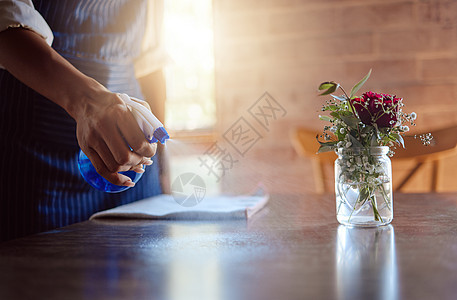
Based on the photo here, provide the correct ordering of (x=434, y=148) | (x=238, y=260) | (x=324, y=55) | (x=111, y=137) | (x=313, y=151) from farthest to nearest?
(x=324, y=55) < (x=313, y=151) < (x=434, y=148) < (x=111, y=137) < (x=238, y=260)

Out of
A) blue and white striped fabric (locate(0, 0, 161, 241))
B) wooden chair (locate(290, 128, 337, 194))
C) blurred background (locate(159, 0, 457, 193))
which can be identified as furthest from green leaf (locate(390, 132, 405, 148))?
blurred background (locate(159, 0, 457, 193))

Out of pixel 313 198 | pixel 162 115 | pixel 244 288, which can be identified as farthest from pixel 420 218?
pixel 162 115

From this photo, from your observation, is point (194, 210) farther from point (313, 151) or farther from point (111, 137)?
point (313, 151)

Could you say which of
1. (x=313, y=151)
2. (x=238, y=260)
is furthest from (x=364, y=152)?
(x=313, y=151)

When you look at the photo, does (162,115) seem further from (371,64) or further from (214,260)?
(371,64)

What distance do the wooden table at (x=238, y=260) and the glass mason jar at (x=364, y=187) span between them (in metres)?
0.03

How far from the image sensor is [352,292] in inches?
14.9

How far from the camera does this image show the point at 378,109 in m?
0.66

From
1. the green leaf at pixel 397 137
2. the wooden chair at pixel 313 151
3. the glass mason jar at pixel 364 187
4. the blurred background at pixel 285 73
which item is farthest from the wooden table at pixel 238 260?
the blurred background at pixel 285 73

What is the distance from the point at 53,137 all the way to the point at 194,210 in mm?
335

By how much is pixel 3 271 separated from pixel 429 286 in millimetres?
424

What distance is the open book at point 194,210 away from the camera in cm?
83

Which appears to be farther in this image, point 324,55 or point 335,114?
point 324,55

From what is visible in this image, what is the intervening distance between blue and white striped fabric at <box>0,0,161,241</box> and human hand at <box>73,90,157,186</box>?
0.26m
